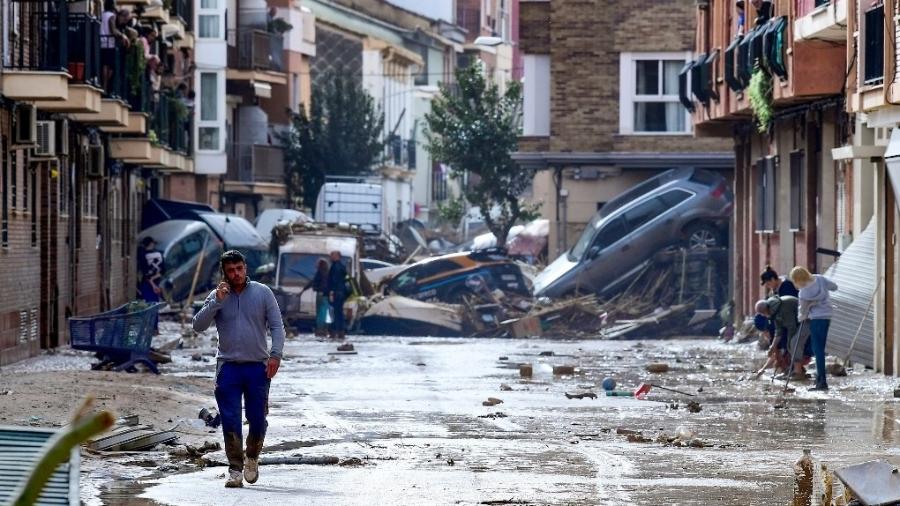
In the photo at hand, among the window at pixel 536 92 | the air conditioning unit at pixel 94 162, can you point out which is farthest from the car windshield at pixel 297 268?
the window at pixel 536 92

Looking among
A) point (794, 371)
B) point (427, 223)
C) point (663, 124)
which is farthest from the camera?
point (427, 223)

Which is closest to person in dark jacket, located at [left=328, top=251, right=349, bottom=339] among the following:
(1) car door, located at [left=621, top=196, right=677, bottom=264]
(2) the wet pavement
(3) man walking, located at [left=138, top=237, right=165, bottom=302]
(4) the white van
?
(4) the white van

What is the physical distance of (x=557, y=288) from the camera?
4272cm

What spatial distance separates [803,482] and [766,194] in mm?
23831

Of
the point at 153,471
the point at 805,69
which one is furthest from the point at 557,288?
the point at 153,471

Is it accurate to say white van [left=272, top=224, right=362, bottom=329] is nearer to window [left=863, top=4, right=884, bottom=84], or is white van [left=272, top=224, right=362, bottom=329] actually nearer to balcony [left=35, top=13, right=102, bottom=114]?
balcony [left=35, top=13, right=102, bottom=114]

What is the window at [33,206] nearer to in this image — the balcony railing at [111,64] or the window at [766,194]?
the balcony railing at [111,64]

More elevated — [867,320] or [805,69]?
[805,69]

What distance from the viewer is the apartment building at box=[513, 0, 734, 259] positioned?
166 ft

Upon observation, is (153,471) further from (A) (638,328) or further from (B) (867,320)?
(A) (638,328)

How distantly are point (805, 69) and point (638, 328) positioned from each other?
41.8 ft

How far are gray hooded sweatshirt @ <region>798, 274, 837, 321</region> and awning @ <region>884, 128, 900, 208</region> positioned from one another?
1464mm

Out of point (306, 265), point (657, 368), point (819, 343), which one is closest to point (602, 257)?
point (306, 265)

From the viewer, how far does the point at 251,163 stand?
64.6m
